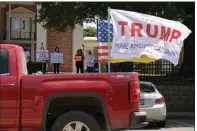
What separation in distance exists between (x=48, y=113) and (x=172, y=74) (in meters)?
12.8

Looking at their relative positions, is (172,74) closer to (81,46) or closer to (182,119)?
(182,119)

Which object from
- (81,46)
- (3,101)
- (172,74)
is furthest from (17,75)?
(81,46)

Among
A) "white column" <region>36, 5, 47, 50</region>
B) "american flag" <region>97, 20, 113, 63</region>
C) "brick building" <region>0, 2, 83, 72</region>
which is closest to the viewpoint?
"american flag" <region>97, 20, 113, 63</region>

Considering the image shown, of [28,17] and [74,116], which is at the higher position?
[28,17]

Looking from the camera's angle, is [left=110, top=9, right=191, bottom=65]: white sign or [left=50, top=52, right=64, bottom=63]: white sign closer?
[left=110, top=9, right=191, bottom=65]: white sign

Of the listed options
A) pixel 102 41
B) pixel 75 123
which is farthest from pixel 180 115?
pixel 75 123

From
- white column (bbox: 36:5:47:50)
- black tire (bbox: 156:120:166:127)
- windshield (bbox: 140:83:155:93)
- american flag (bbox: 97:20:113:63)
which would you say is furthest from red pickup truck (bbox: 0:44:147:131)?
white column (bbox: 36:5:47:50)

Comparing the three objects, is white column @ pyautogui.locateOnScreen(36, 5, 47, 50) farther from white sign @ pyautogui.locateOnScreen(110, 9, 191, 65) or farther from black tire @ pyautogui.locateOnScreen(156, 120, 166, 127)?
white sign @ pyautogui.locateOnScreen(110, 9, 191, 65)

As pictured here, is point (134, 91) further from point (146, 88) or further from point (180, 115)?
point (180, 115)

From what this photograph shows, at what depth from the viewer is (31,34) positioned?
43719 millimetres

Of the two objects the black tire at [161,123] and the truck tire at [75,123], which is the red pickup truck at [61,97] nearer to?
the truck tire at [75,123]

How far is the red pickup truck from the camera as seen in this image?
7559 mm

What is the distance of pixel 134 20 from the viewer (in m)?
10.8

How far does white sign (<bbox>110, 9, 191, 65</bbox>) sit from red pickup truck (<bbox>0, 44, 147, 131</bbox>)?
113 inches
